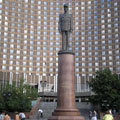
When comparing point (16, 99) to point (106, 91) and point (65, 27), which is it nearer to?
point (106, 91)

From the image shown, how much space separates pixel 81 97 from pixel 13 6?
50.2 m

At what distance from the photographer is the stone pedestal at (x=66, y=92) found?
2562 cm

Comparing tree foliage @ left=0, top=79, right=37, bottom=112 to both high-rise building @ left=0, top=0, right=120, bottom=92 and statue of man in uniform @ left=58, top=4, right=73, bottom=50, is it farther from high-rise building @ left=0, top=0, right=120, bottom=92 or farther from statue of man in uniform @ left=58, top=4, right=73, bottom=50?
high-rise building @ left=0, top=0, right=120, bottom=92

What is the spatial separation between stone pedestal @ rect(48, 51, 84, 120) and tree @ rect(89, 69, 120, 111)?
2575cm

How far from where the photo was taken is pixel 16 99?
5344 cm

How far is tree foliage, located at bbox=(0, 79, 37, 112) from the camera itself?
52125 mm

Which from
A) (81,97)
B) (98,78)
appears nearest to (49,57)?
(81,97)

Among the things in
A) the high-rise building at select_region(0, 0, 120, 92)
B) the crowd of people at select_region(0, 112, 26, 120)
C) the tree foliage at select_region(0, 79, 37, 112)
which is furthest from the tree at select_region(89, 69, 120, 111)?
the high-rise building at select_region(0, 0, 120, 92)

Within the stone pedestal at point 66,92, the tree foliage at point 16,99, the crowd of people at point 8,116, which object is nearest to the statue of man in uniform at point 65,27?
the stone pedestal at point 66,92

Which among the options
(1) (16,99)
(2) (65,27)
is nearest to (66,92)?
(2) (65,27)

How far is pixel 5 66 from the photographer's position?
10538 cm

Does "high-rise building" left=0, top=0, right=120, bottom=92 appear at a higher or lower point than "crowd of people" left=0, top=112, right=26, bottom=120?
higher

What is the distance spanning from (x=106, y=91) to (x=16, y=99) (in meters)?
19.0

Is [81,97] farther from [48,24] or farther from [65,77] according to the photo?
[65,77]
